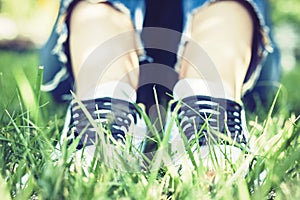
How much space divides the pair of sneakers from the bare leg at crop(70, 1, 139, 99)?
12 cm

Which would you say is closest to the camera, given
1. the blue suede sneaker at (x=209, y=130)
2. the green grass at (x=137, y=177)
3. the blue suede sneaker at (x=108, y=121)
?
the green grass at (x=137, y=177)

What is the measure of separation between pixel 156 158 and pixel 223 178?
95mm

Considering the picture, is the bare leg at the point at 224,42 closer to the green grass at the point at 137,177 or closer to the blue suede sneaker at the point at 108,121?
the blue suede sneaker at the point at 108,121

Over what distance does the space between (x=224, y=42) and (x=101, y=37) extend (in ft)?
0.82

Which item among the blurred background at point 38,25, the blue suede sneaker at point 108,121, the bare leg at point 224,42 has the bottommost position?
the blurred background at point 38,25

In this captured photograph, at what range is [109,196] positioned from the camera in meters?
0.68

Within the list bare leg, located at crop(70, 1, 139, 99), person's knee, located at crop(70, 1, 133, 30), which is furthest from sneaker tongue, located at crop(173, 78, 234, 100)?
person's knee, located at crop(70, 1, 133, 30)

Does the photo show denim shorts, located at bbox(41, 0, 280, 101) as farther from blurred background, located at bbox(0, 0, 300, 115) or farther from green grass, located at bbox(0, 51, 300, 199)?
blurred background, located at bbox(0, 0, 300, 115)

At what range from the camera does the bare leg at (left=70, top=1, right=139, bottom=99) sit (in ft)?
3.75

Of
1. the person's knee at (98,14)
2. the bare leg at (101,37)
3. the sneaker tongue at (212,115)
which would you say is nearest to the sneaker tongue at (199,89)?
the sneaker tongue at (212,115)

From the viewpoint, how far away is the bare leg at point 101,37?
1.14 m

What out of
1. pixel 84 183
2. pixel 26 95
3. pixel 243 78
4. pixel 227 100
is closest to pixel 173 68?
pixel 243 78

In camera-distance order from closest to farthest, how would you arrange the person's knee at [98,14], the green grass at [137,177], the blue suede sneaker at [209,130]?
1. the green grass at [137,177]
2. the blue suede sneaker at [209,130]
3. the person's knee at [98,14]

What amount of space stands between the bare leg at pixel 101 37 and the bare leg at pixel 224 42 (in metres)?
0.12
